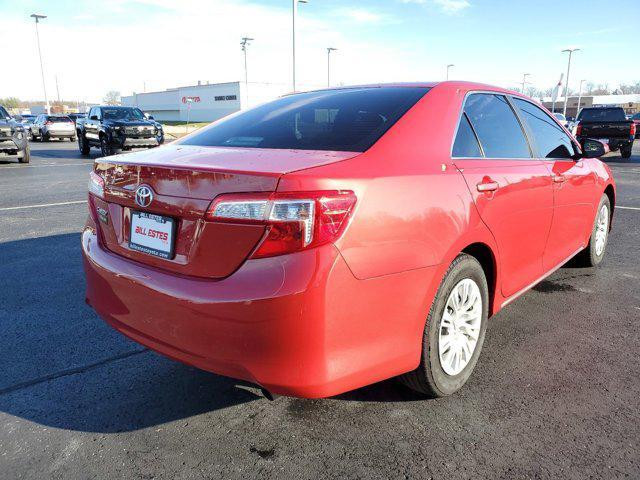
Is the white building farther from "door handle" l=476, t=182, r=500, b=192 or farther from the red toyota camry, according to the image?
"door handle" l=476, t=182, r=500, b=192

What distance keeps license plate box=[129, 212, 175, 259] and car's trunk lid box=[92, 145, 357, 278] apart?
23 millimetres

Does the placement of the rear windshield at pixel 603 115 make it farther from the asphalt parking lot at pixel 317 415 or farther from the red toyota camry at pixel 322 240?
the red toyota camry at pixel 322 240

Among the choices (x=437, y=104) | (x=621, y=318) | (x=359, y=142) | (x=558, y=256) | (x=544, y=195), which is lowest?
(x=621, y=318)

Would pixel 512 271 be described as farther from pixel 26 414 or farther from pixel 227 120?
pixel 26 414

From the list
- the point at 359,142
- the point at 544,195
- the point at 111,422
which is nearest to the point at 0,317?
the point at 111,422

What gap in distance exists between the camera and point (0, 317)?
3.75 meters

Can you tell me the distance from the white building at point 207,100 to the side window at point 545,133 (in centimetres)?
6113

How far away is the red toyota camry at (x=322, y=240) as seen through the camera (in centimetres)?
200

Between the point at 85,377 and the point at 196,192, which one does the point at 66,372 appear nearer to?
the point at 85,377

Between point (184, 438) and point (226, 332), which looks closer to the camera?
point (226, 332)

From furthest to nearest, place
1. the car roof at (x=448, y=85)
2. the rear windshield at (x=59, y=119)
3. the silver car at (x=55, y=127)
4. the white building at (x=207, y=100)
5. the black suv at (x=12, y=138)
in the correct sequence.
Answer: the white building at (x=207, y=100) < the rear windshield at (x=59, y=119) < the silver car at (x=55, y=127) < the black suv at (x=12, y=138) < the car roof at (x=448, y=85)

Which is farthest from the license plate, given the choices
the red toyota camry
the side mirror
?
the side mirror

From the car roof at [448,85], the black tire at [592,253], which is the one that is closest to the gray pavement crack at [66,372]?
the car roof at [448,85]

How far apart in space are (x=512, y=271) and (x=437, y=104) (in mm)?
1140
